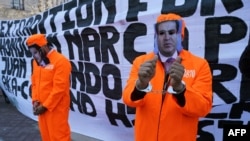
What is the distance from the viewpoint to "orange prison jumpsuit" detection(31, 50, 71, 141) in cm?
391

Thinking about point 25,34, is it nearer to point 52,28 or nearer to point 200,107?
point 52,28

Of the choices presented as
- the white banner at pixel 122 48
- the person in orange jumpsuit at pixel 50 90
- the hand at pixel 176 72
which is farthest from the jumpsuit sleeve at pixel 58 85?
the hand at pixel 176 72

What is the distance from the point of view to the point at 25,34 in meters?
6.84

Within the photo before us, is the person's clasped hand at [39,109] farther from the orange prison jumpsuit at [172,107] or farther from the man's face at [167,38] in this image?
the man's face at [167,38]

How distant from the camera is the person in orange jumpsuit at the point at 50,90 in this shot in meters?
3.91

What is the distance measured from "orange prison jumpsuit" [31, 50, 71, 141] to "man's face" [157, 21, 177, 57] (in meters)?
1.94

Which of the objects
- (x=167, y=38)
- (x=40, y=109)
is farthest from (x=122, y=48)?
(x=167, y=38)

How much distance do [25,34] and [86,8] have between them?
244cm

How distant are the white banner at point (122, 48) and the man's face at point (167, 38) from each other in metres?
1.23

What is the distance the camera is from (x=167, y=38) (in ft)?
7.34

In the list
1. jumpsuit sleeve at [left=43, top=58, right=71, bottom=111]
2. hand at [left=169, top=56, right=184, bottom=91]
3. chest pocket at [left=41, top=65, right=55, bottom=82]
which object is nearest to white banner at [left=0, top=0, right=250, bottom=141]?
jumpsuit sleeve at [left=43, top=58, right=71, bottom=111]

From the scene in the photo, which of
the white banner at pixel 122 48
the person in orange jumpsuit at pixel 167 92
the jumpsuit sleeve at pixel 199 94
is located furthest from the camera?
the white banner at pixel 122 48

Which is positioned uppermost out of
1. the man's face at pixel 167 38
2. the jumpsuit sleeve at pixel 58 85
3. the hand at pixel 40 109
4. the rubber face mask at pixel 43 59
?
the man's face at pixel 167 38

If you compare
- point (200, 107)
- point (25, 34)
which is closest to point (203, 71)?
point (200, 107)
